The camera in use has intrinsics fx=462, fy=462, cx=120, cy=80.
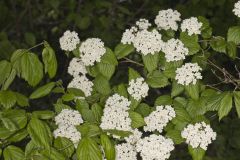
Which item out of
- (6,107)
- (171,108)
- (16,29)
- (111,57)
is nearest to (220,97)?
(171,108)

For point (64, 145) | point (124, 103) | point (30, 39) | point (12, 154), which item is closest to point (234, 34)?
point (124, 103)

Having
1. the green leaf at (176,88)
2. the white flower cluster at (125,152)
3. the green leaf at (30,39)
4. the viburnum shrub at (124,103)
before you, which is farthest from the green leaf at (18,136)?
the green leaf at (30,39)

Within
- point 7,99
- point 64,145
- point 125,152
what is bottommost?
point 125,152

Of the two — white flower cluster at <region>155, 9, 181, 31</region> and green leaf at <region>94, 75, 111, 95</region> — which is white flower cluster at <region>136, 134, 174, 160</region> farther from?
white flower cluster at <region>155, 9, 181, 31</region>

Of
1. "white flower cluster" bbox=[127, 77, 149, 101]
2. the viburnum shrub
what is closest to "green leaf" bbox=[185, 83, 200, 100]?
the viburnum shrub

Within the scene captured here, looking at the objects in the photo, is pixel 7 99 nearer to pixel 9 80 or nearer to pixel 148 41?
pixel 9 80

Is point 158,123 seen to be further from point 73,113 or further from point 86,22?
point 86,22
